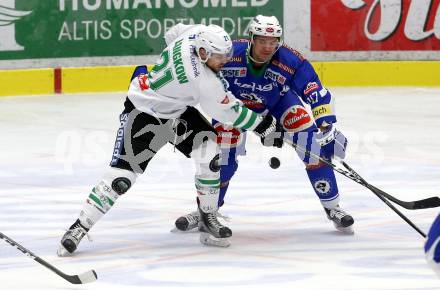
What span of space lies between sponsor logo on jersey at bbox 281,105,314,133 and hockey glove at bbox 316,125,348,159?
9cm

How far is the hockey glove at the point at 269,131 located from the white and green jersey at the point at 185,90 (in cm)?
6

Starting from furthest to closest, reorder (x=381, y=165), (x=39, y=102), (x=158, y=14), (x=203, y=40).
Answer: (x=158, y=14) < (x=39, y=102) < (x=381, y=165) < (x=203, y=40)

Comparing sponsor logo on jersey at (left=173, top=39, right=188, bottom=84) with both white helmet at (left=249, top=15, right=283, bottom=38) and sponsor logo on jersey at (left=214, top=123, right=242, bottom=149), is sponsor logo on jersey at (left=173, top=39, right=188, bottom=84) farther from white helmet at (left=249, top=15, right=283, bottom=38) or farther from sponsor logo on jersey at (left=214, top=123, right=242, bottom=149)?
sponsor logo on jersey at (left=214, top=123, right=242, bottom=149)

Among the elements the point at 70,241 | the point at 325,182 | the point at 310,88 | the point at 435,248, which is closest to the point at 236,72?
the point at 310,88

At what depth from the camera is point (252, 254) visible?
5602 millimetres

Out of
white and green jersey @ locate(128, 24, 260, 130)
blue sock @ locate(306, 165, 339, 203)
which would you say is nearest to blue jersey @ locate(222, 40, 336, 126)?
blue sock @ locate(306, 165, 339, 203)

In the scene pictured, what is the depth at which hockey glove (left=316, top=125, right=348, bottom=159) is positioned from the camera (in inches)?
238

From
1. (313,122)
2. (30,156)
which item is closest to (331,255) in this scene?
(313,122)

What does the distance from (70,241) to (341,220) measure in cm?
138

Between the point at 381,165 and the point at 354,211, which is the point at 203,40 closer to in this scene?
the point at 354,211

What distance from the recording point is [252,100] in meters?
→ 6.10

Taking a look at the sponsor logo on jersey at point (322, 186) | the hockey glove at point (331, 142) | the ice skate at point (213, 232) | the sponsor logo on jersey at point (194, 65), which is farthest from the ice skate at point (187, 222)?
the sponsor logo on jersey at point (194, 65)

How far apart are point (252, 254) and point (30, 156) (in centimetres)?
340

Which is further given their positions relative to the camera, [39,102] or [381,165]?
[39,102]
